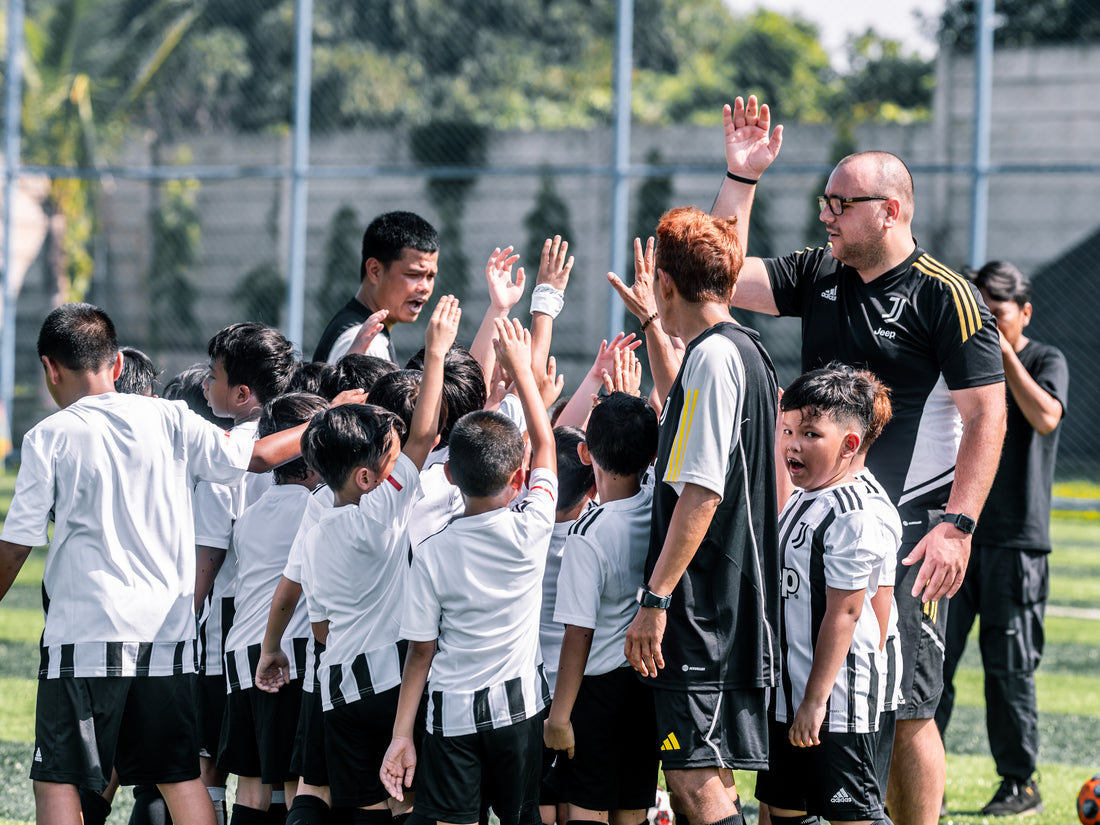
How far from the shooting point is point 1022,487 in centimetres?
503

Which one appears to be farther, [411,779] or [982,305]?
[982,305]

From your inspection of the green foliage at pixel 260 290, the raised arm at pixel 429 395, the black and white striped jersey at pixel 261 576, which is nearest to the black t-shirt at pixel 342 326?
the black and white striped jersey at pixel 261 576

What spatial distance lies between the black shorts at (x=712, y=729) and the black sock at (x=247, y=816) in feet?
4.43

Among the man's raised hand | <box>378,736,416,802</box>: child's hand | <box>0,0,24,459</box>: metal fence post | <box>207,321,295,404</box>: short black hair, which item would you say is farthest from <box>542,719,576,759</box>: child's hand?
<box>0,0,24,459</box>: metal fence post

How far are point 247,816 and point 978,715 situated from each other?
13.0 ft

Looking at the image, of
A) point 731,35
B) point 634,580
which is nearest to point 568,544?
point 634,580

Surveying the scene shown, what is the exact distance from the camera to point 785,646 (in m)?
3.38

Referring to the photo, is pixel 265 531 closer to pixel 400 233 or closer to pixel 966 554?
pixel 400 233

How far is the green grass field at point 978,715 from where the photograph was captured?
469 centimetres

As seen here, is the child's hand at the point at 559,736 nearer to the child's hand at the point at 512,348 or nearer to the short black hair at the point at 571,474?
the short black hair at the point at 571,474

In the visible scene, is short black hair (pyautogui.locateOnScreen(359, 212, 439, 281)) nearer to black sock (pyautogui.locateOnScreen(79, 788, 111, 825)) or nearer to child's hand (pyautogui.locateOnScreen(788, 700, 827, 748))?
black sock (pyautogui.locateOnScreen(79, 788, 111, 825))

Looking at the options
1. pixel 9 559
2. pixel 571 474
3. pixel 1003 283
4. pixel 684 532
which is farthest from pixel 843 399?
pixel 9 559

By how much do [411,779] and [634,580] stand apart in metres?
0.79

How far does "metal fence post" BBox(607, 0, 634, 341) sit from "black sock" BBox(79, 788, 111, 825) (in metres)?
6.91
